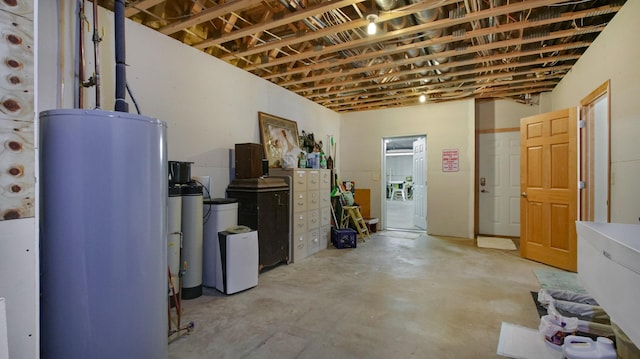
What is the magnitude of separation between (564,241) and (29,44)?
517 centimetres

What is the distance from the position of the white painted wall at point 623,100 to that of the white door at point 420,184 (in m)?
3.31

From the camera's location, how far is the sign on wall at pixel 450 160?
19.4 ft

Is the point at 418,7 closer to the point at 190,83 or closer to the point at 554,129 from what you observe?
the point at 190,83

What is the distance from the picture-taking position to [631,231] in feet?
5.03

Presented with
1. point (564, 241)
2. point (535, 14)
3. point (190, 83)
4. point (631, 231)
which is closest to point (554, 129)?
point (564, 241)

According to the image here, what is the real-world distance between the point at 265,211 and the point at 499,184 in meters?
4.52

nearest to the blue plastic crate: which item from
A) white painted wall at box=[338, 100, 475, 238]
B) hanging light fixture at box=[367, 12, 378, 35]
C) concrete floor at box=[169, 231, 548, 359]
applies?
concrete floor at box=[169, 231, 548, 359]

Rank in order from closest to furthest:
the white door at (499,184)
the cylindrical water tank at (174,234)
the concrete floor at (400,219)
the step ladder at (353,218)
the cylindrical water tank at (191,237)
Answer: the cylindrical water tank at (174,234)
the cylindrical water tank at (191,237)
the step ladder at (353,218)
the white door at (499,184)
the concrete floor at (400,219)

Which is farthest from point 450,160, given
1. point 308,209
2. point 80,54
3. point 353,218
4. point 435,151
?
point 80,54

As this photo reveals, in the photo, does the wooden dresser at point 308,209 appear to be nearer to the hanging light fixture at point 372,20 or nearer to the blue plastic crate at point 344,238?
the blue plastic crate at point 344,238

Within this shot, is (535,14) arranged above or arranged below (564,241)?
above

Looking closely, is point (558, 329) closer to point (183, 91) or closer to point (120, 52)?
point (120, 52)

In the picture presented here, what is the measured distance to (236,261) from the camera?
10.2 feet

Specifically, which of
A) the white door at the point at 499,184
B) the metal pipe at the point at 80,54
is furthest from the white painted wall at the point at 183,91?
the white door at the point at 499,184
